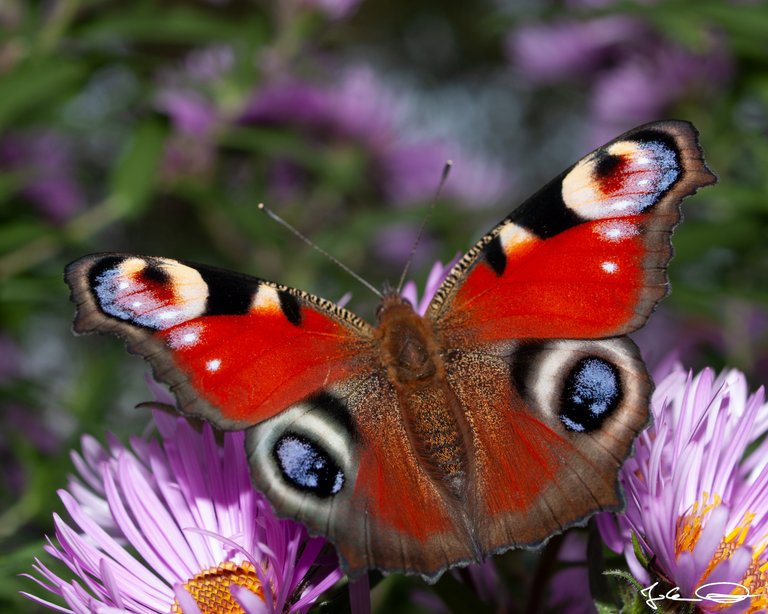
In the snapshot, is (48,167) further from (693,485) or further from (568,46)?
(693,485)

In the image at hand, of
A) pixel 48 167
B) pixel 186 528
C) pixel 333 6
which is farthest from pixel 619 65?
pixel 186 528

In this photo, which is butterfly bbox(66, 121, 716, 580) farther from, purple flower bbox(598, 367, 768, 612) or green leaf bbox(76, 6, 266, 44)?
green leaf bbox(76, 6, 266, 44)

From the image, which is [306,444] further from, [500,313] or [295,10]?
[295,10]

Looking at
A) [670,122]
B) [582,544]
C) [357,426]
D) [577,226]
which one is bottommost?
[582,544]

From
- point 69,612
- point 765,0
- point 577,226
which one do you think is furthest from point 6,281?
point 765,0

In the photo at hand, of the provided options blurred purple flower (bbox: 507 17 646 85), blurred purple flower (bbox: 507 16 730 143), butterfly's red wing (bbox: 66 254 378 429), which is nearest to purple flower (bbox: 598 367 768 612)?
butterfly's red wing (bbox: 66 254 378 429)

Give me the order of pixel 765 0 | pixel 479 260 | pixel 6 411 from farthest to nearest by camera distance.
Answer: pixel 6 411
pixel 765 0
pixel 479 260
